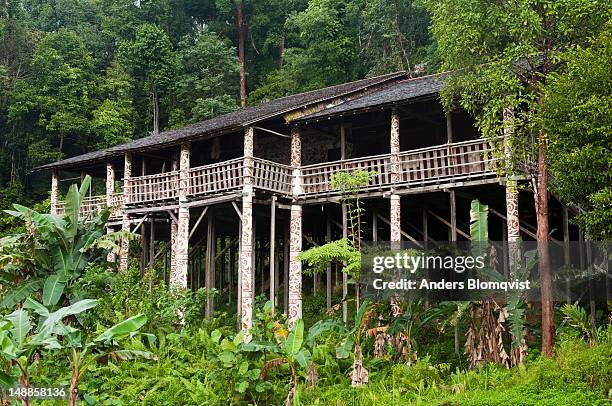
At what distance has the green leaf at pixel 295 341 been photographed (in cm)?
1052

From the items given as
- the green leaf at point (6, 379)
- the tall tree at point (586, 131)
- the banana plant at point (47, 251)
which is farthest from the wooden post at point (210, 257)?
the tall tree at point (586, 131)

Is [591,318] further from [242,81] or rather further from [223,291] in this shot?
[242,81]

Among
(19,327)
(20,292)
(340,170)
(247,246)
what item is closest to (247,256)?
(247,246)

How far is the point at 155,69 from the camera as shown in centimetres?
3584

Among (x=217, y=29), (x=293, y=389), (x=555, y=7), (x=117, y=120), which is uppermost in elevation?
(x=217, y=29)

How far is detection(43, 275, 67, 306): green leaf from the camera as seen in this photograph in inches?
477

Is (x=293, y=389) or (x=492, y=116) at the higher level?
(x=492, y=116)

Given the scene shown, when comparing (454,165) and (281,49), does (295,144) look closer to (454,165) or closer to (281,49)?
(454,165)

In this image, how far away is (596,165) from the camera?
9.66 metres

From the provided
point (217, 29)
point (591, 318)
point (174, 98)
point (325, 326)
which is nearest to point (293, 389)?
point (325, 326)

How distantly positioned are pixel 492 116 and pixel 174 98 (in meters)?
27.2

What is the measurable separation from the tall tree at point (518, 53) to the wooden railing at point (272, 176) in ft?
17.6

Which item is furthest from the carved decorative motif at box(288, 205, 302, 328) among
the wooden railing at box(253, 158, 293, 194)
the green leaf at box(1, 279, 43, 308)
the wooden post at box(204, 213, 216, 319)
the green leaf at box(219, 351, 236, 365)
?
the green leaf at box(1, 279, 43, 308)

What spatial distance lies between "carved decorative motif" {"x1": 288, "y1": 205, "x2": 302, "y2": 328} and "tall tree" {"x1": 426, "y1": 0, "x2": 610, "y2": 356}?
5660 mm
